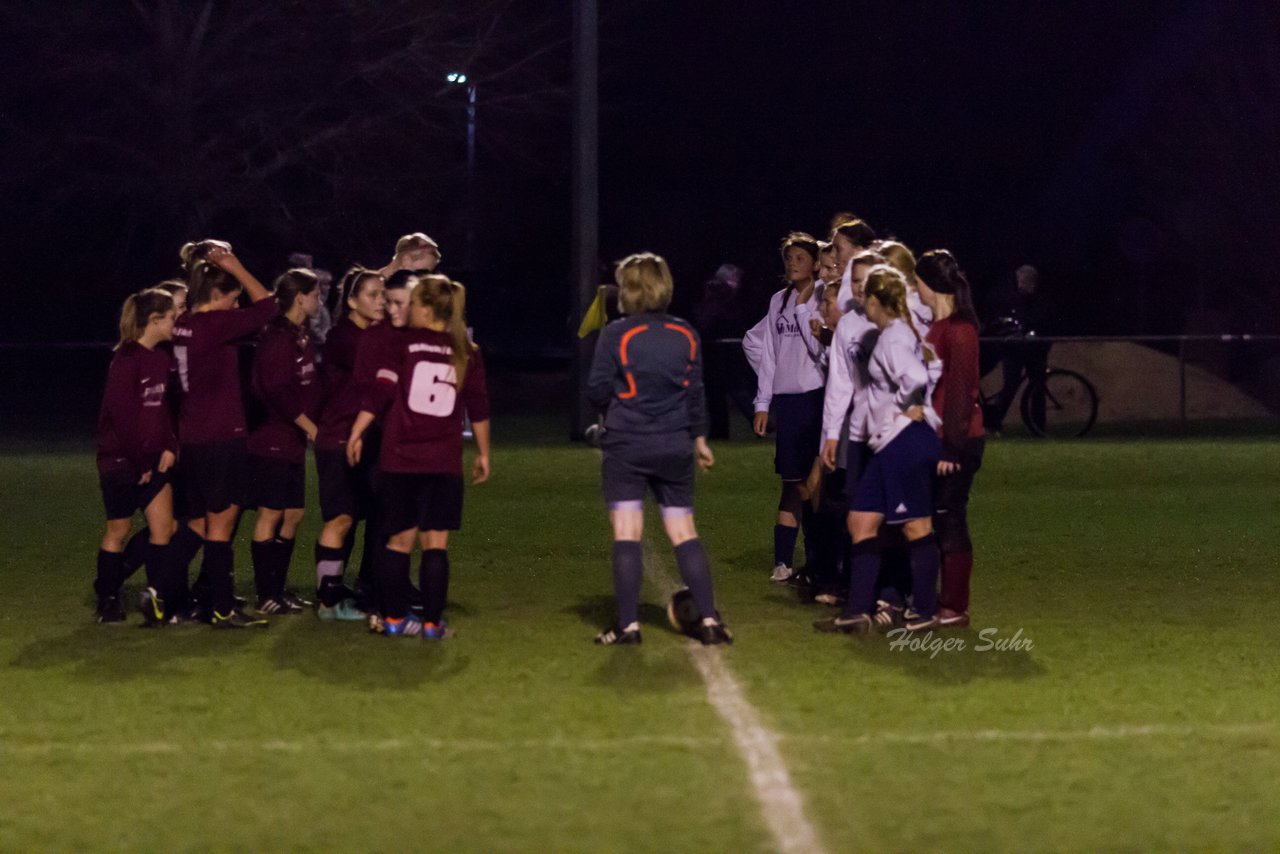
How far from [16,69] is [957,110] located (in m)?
19.6

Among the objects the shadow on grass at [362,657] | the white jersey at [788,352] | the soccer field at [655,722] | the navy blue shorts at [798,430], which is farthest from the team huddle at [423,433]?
the navy blue shorts at [798,430]

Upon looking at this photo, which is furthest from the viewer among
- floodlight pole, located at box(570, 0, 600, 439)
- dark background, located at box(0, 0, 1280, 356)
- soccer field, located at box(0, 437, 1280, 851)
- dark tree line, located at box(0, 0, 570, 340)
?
dark background, located at box(0, 0, 1280, 356)

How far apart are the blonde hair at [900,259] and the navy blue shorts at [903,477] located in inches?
27.2

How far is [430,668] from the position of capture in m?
8.20

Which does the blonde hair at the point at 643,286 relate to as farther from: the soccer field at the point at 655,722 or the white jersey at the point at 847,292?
the soccer field at the point at 655,722

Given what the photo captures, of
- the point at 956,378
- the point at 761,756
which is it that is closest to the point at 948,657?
the point at 956,378

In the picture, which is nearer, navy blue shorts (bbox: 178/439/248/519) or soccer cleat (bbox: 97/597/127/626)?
navy blue shorts (bbox: 178/439/248/519)

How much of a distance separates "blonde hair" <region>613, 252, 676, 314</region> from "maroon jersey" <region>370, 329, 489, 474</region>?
0.82 metres

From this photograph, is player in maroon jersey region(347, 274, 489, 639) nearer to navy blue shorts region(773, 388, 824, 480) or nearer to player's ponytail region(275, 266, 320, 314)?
player's ponytail region(275, 266, 320, 314)

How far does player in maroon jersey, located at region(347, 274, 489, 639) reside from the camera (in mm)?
8625

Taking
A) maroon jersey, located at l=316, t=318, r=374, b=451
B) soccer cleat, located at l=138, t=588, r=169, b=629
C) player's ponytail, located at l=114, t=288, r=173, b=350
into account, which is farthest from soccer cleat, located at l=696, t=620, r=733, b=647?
player's ponytail, located at l=114, t=288, r=173, b=350

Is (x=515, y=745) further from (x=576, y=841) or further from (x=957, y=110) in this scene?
(x=957, y=110)

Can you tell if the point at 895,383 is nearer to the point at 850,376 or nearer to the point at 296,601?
the point at 850,376

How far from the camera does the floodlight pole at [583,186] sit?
2080 centimetres
